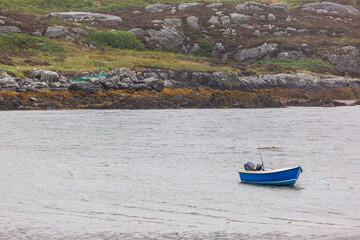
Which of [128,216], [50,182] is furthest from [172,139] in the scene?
[128,216]

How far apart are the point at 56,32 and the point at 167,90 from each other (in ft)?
95.3

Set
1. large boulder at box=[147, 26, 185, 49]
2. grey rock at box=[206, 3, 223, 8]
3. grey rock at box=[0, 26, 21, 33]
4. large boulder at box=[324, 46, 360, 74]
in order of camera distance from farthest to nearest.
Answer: grey rock at box=[206, 3, 223, 8] → large boulder at box=[147, 26, 185, 49] → large boulder at box=[324, 46, 360, 74] → grey rock at box=[0, 26, 21, 33]

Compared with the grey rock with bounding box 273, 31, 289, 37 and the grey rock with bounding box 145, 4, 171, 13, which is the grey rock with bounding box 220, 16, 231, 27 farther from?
the grey rock with bounding box 145, 4, 171, 13

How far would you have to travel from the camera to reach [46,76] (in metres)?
58.2

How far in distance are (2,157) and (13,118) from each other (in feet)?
63.9

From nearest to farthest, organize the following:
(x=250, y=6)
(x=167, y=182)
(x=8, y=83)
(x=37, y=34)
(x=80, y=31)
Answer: (x=167, y=182) < (x=8, y=83) < (x=37, y=34) < (x=80, y=31) < (x=250, y=6)

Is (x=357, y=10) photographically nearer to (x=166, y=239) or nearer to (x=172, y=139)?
(x=172, y=139)

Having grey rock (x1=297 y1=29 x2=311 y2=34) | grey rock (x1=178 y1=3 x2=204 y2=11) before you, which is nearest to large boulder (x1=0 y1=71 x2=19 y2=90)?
grey rock (x1=178 y1=3 x2=204 y2=11)

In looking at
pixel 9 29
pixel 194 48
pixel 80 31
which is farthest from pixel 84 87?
pixel 194 48

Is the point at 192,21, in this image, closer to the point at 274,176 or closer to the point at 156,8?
the point at 156,8

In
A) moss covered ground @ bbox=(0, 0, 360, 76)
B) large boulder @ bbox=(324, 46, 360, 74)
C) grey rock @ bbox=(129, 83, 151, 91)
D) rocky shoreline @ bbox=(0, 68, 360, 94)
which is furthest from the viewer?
large boulder @ bbox=(324, 46, 360, 74)

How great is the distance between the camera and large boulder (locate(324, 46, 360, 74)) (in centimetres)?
8575

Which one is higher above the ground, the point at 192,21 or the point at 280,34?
the point at 192,21

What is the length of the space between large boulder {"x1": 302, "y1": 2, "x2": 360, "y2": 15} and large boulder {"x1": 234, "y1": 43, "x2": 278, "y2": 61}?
4068 cm
